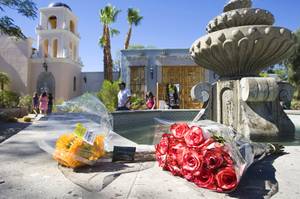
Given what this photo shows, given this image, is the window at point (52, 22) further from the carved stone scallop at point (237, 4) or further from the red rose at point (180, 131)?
the red rose at point (180, 131)

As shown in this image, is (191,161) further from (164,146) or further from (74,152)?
(74,152)

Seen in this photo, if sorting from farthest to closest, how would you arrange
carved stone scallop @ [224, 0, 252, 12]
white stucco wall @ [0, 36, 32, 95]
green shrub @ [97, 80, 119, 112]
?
white stucco wall @ [0, 36, 32, 95]
green shrub @ [97, 80, 119, 112]
carved stone scallop @ [224, 0, 252, 12]

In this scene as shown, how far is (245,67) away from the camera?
5.20 meters

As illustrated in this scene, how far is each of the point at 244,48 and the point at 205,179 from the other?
3249mm

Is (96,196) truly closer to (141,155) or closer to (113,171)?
(113,171)

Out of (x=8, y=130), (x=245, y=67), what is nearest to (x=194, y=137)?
(x=245, y=67)

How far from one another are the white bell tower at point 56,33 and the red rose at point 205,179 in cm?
2573

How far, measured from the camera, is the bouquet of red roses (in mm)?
2018

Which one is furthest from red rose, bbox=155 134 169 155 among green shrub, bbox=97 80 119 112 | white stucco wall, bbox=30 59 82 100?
white stucco wall, bbox=30 59 82 100

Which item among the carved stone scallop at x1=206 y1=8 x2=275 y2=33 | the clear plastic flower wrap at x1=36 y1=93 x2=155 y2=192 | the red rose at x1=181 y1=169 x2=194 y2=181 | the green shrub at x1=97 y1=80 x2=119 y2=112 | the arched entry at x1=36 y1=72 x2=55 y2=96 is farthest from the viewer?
the arched entry at x1=36 y1=72 x2=55 y2=96

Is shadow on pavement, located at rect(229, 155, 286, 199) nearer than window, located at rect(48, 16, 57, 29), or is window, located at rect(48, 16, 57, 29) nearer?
shadow on pavement, located at rect(229, 155, 286, 199)

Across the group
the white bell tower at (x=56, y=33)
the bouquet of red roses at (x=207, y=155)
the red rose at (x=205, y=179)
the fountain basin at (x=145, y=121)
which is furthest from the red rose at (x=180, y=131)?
the white bell tower at (x=56, y=33)

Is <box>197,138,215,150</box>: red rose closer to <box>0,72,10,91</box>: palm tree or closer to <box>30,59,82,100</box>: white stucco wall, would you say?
<box>0,72,10,91</box>: palm tree

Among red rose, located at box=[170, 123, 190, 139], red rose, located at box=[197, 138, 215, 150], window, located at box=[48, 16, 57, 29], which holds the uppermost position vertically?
window, located at box=[48, 16, 57, 29]
